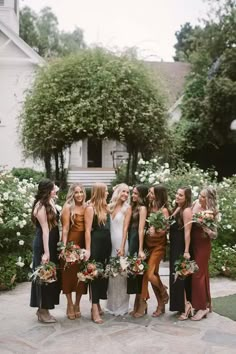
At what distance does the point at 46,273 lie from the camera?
5625mm

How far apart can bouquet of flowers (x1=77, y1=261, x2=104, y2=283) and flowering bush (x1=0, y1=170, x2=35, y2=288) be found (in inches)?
92.6

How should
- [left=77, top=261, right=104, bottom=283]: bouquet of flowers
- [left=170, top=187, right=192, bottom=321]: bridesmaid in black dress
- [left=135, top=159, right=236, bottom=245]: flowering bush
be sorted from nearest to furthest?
[left=77, top=261, right=104, bottom=283]: bouquet of flowers, [left=170, top=187, right=192, bottom=321]: bridesmaid in black dress, [left=135, top=159, right=236, bottom=245]: flowering bush

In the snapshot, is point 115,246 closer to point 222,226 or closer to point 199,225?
point 199,225

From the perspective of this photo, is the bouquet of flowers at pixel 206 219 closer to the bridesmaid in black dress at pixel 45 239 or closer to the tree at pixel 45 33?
the bridesmaid in black dress at pixel 45 239

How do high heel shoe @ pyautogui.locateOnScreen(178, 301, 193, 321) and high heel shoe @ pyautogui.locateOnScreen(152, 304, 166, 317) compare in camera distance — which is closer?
high heel shoe @ pyautogui.locateOnScreen(178, 301, 193, 321)

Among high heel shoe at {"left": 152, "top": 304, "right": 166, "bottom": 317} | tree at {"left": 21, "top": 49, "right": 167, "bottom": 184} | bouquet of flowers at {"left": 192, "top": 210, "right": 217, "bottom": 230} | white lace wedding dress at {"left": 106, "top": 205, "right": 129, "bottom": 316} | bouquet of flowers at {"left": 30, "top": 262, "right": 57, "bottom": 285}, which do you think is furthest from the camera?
tree at {"left": 21, "top": 49, "right": 167, "bottom": 184}

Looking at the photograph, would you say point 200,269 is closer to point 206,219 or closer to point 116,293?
point 206,219

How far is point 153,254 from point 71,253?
1.17m

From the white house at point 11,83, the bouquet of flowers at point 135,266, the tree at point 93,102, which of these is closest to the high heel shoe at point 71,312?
the bouquet of flowers at point 135,266

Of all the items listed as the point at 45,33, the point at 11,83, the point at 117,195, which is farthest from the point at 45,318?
the point at 45,33

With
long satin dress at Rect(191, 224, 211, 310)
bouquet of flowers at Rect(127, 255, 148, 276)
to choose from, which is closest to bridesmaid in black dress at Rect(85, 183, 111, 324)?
Answer: bouquet of flowers at Rect(127, 255, 148, 276)

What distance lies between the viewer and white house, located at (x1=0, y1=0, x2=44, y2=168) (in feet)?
65.2

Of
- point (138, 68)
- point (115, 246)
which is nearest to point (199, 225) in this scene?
point (115, 246)

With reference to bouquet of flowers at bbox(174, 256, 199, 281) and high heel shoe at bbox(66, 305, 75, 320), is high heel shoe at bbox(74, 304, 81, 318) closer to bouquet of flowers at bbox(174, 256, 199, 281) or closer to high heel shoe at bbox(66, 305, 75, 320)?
high heel shoe at bbox(66, 305, 75, 320)
